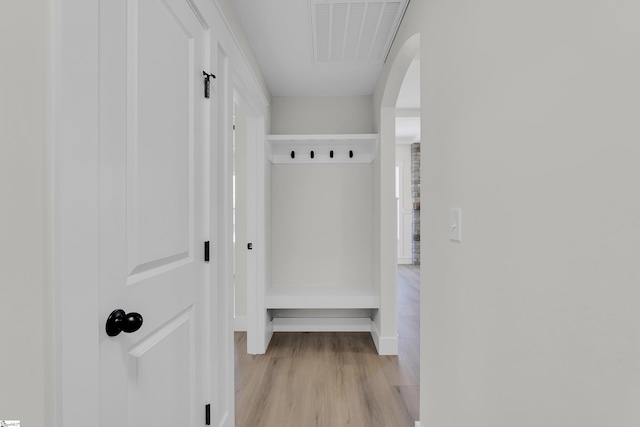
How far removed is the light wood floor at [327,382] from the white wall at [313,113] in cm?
206

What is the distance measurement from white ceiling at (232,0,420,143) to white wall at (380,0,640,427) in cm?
80

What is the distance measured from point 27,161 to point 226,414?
1560 mm

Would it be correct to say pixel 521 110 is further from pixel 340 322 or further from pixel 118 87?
pixel 340 322

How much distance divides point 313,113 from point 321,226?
1153 millimetres

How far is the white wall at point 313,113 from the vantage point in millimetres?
3391

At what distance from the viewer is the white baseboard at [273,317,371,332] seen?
338 cm

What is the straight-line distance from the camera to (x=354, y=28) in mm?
2150

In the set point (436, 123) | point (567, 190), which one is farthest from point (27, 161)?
point (436, 123)

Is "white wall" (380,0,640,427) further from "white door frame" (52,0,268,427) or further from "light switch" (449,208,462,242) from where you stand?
"white door frame" (52,0,268,427)

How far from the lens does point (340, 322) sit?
11.1ft

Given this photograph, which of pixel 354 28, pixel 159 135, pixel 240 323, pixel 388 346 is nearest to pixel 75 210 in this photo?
pixel 159 135

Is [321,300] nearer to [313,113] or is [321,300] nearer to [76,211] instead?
[313,113]

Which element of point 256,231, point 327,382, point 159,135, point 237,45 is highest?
point 237,45

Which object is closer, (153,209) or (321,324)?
(153,209)
